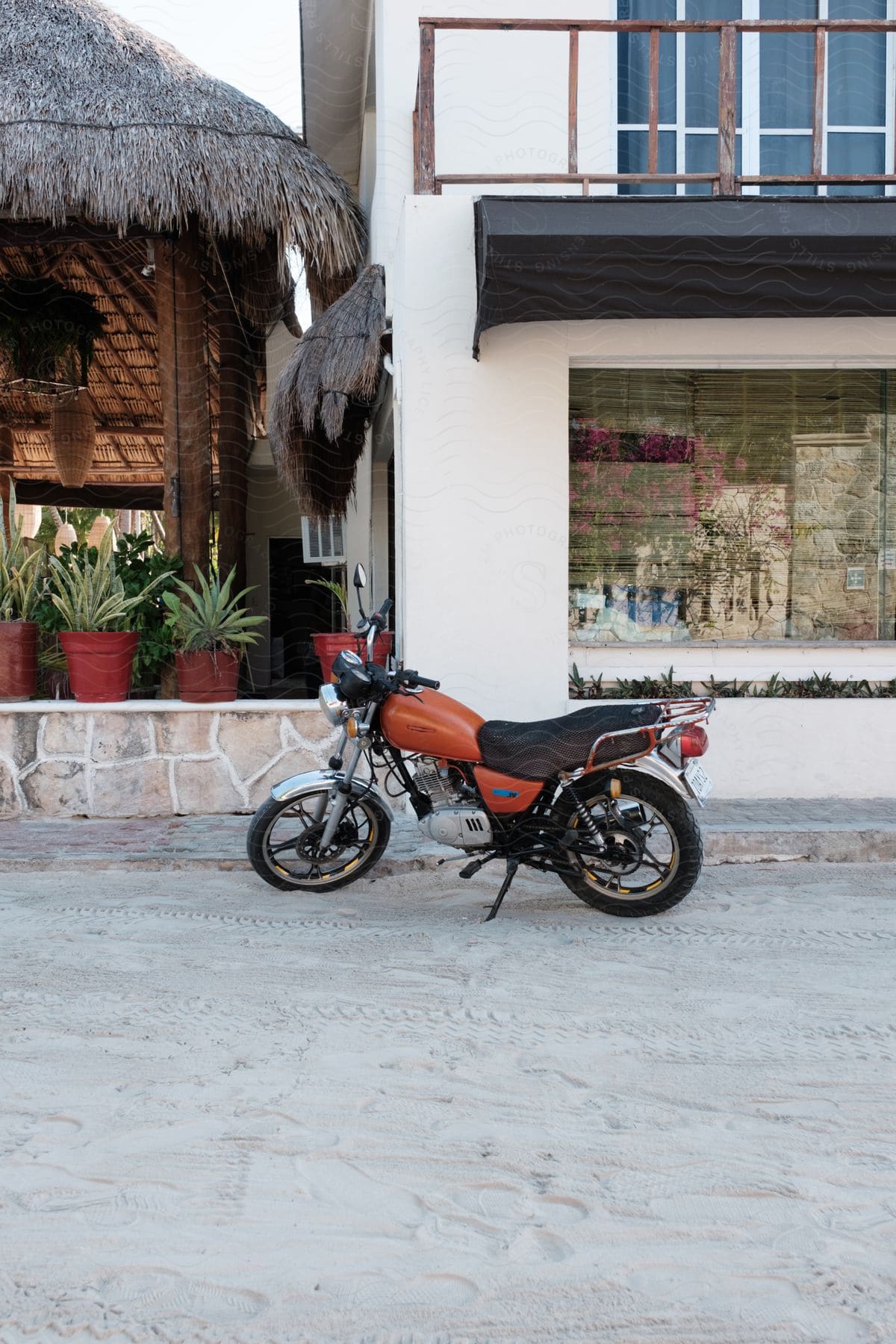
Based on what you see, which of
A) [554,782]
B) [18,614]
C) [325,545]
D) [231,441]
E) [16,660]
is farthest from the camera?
[325,545]

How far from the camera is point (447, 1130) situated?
102 inches

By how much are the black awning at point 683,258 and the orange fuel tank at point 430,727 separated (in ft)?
6.99

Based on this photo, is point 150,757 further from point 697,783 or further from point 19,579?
point 697,783

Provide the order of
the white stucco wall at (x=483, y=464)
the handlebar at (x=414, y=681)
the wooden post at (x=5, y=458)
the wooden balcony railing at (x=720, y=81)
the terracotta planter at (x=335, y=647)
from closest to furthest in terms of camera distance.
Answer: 1. the handlebar at (x=414, y=681)
2. the wooden balcony railing at (x=720, y=81)
3. the white stucco wall at (x=483, y=464)
4. the terracotta planter at (x=335, y=647)
5. the wooden post at (x=5, y=458)

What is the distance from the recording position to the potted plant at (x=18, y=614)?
640cm

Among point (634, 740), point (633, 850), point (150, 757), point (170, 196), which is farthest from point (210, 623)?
point (633, 850)

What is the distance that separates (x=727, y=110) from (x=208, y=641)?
4.05 m

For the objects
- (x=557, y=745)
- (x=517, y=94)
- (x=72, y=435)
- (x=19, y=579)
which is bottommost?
(x=557, y=745)

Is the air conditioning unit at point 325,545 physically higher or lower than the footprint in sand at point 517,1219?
higher

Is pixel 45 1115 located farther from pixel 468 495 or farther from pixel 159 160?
pixel 159 160

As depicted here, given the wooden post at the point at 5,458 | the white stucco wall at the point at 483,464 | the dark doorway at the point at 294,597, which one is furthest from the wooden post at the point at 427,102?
the wooden post at the point at 5,458

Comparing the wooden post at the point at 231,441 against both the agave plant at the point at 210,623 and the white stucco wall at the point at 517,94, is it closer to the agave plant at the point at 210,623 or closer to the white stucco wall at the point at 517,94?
the agave plant at the point at 210,623

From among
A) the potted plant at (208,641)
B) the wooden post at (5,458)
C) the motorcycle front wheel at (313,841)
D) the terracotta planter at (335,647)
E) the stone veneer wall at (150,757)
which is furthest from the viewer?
the wooden post at (5,458)

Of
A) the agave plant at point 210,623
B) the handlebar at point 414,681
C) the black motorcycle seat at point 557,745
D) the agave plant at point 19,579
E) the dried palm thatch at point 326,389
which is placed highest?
the dried palm thatch at point 326,389
